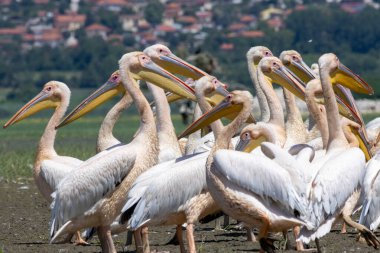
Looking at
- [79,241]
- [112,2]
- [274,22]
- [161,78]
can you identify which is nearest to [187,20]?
[112,2]

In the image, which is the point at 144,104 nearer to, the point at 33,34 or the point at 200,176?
the point at 200,176

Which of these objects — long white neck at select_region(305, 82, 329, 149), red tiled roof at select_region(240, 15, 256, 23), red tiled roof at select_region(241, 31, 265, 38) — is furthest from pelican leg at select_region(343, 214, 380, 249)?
red tiled roof at select_region(240, 15, 256, 23)

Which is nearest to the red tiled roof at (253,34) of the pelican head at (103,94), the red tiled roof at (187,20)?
the red tiled roof at (187,20)

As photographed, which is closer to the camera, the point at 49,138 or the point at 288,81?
the point at 49,138

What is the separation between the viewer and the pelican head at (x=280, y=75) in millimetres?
11320

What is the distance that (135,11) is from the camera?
10400 centimetres

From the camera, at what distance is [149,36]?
9012 centimetres

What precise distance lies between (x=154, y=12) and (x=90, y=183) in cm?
9431

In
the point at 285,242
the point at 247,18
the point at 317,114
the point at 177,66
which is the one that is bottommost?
the point at 247,18

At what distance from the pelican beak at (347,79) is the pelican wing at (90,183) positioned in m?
2.08

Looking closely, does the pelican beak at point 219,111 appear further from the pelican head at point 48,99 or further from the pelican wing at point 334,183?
the pelican head at point 48,99

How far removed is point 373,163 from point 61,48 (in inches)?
2973

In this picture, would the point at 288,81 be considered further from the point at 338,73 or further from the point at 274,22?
the point at 274,22

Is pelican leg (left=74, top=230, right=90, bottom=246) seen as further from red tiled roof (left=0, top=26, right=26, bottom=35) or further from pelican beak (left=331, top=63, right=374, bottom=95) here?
red tiled roof (left=0, top=26, right=26, bottom=35)
